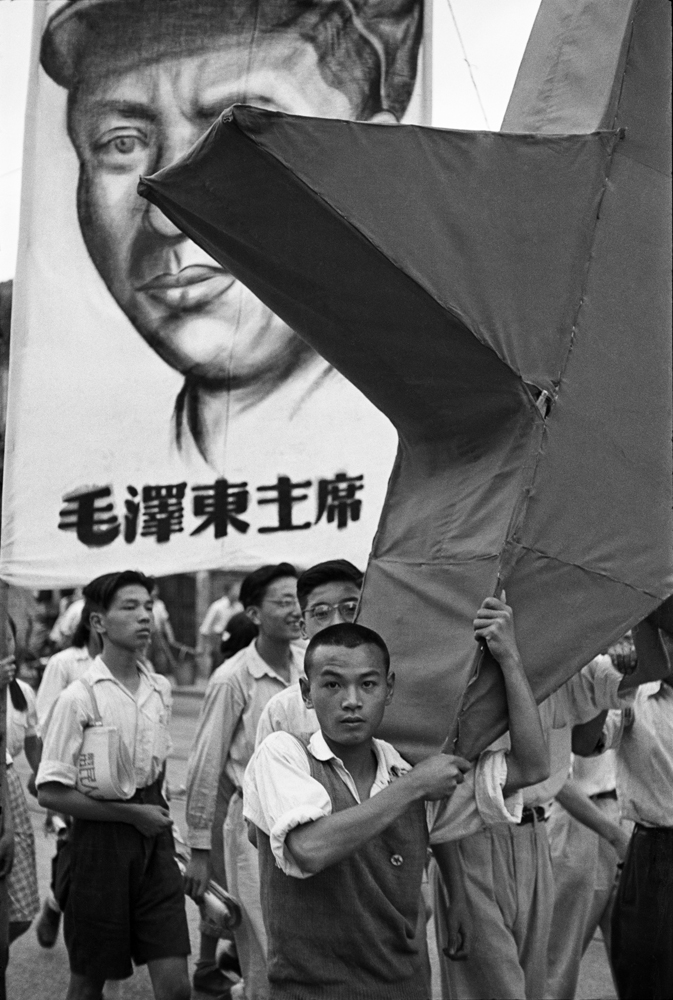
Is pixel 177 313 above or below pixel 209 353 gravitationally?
above

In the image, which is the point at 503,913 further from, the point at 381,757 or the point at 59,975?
the point at 59,975

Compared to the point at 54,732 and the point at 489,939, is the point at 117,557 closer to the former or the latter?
the point at 54,732

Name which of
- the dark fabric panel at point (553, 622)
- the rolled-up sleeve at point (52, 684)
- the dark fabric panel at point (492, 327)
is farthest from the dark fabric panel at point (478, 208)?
the rolled-up sleeve at point (52, 684)

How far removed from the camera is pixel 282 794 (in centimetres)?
290

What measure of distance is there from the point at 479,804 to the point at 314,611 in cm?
133

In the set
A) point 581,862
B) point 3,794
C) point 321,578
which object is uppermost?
point 321,578

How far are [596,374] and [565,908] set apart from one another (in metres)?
2.90

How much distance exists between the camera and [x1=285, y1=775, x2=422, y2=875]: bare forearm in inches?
110

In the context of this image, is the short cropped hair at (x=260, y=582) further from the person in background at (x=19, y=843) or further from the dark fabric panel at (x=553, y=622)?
the dark fabric panel at (x=553, y=622)

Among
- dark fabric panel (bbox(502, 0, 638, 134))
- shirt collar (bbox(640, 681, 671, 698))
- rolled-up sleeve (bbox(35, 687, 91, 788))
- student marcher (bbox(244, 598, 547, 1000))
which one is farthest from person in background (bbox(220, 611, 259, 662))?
dark fabric panel (bbox(502, 0, 638, 134))

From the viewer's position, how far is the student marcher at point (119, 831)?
4.62 meters

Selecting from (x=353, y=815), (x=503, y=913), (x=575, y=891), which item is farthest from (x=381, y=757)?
(x=575, y=891)

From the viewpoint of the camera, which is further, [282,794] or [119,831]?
[119,831]

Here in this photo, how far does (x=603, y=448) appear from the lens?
10.5 feet
